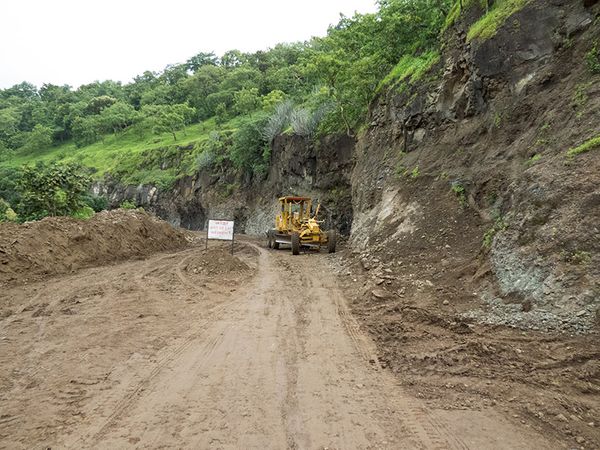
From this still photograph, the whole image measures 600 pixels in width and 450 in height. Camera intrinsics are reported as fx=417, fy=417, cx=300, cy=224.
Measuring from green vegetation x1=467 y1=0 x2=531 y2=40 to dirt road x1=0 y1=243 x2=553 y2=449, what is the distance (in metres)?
9.22

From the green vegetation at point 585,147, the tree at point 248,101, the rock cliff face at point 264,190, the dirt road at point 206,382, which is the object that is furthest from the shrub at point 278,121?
the green vegetation at point 585,147

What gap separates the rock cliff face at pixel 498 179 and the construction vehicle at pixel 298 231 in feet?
7.27

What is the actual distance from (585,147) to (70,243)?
15.9m

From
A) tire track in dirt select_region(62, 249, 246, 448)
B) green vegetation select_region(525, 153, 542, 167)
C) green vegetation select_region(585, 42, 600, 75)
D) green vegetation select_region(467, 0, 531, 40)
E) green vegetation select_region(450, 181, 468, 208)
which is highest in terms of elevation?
green vegetation select_region(467, 0, 531, 40)

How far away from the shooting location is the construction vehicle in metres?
19.8

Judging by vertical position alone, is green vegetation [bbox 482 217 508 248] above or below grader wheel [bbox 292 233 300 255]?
above

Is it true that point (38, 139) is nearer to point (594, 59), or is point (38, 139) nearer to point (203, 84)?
point (203, 84)

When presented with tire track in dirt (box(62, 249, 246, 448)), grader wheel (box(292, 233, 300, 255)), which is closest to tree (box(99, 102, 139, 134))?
grader wheel (box(292, 233, 300, 255))

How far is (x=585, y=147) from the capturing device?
7.62 metres

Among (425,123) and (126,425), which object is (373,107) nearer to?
(425,123)

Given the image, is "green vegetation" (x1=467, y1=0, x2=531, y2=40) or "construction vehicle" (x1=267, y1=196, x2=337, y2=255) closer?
"green vegetation" (x1=467, y1=0, x2=531, y2=40)

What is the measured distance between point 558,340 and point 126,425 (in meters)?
5.49

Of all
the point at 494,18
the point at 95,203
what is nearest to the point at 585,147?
the point at 494,18

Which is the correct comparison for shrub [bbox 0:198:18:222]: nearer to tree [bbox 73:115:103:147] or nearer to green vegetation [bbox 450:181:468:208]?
green vegetation [bbox 450:181:468:208]
